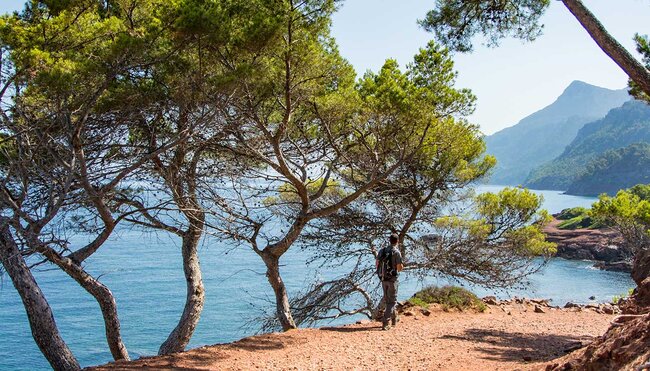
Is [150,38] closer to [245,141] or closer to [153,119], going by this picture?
[153,119]

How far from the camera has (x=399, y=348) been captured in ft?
24.7

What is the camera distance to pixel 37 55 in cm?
565

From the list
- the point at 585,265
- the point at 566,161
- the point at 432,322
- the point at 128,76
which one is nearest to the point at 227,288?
the point at 432,322

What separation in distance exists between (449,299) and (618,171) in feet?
343

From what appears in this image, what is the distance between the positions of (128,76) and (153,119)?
3.04 feet

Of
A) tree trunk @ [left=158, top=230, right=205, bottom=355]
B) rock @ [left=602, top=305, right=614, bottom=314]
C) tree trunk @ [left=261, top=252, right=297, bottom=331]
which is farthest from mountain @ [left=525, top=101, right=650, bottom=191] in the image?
tree trunk @ [left=158, top=230, right=205, bottom=355]

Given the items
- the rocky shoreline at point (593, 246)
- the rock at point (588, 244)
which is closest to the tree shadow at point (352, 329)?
the rocky shoreline at point (593, 246)

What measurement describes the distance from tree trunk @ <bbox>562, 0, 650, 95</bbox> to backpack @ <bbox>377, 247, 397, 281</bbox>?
4.05 m

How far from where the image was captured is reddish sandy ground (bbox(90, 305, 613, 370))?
6586 millimetres

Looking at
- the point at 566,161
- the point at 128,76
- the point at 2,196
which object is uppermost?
the point at 566,161

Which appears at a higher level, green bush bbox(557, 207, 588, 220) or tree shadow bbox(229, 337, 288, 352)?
green bush bbox(557, 207, 588, 220)

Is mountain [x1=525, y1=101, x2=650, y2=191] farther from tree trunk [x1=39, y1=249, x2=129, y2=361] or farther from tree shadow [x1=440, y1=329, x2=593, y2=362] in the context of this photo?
tree trunk [x1=39, y1=249, x2=129, y2=361]

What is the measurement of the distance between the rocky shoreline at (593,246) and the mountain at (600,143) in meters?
90.3

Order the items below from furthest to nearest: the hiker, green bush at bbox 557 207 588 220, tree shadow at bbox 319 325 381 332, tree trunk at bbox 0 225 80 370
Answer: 1. green bush at bbox 557 207 588 220
2. tree shadow at bbox 319 325 381 332
3. the hiker
4. tree trunk at bbox 0 225 80 370
